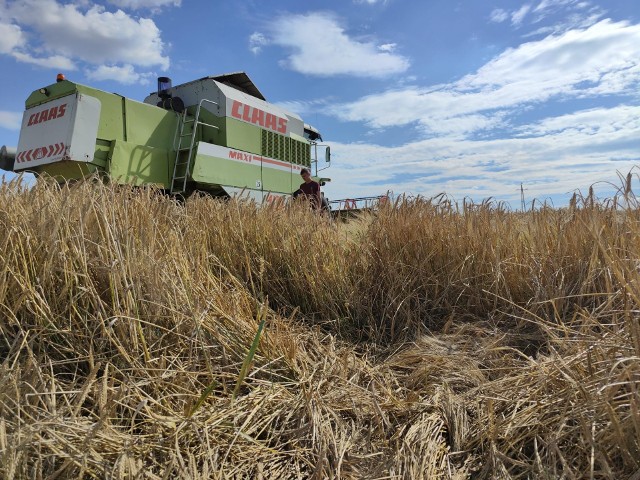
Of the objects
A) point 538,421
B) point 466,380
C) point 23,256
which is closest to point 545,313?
point 466,380

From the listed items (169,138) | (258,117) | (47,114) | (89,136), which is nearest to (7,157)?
(47,114)

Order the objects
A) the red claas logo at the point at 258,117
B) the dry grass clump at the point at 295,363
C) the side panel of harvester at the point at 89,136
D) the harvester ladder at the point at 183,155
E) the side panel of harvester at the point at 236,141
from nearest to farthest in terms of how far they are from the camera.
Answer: the dry grass clump at the point at 295,363 → the side panel of harvester at the point at 89,136 → the harvester ladder at the point at 183,155 → the side panel of harvester at the point at 236,141 → the red claas logo at the point at 258,117

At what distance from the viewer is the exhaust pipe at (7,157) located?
248 inches

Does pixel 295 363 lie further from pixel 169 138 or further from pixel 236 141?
pixel 236 141

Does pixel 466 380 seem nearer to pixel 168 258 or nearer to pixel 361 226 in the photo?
pixel 168 258

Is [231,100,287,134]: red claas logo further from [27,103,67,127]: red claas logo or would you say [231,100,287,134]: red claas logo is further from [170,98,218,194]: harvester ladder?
[27,103,67,127]: red claas logo

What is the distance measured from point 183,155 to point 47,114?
6.19 feet

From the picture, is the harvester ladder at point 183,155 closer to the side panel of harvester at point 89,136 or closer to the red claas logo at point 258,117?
the side panel of harvester at point 89,136

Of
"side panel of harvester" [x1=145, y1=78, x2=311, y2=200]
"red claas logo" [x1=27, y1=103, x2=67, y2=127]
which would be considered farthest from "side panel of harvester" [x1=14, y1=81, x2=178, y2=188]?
"side panel of harvester" [x1=145, y1=78, x2=311, y2=200]

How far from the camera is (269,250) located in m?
2.90

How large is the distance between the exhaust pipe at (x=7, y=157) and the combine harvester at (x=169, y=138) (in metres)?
0.02

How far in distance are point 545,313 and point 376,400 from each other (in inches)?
48.2

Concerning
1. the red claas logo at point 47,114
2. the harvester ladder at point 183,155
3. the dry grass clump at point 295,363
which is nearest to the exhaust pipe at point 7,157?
the red claas logo at point 47,114

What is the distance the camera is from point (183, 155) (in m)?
6.45
